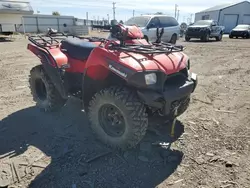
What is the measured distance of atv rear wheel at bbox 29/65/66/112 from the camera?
418cm

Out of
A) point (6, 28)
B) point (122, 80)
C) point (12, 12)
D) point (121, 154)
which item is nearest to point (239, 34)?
point (12, 12)

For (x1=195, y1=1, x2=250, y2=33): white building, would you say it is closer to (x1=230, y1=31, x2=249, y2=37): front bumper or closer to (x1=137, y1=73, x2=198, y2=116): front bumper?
(x1=230, y1=31, x2=249, y2=37): front bumper

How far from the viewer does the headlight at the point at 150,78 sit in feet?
9.01

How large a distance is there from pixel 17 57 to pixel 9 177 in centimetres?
845

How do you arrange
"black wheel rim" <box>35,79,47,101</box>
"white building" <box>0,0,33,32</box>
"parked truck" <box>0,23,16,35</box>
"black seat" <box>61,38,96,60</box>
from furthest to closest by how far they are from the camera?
"parked truck" <box>0,23,16,35</box>, "white building" <box>0,0,33,32</box>, "black wheel rim" <box>35,79,47,101</box>, "black seat" <box>61,38,96,60</box>

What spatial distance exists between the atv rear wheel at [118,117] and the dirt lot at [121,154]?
20 cm

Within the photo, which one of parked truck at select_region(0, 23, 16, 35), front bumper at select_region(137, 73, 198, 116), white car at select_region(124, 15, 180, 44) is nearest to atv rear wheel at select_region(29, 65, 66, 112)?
front bumper at select_region(137, 73, 198, 116)

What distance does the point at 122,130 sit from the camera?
3.24 m

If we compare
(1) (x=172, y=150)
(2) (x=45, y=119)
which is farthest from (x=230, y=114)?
(2) (x=45, y=119)

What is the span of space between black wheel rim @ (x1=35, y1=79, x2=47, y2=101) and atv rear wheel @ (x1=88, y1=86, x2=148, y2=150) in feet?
5.57

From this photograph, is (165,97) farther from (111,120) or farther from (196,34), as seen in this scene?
(196,34)

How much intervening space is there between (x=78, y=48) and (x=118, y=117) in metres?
1.41

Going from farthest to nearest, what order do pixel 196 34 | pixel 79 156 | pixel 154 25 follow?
pixel 196 34 < pixel 154 25 < pixel 79 156

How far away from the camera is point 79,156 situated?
3.14m
